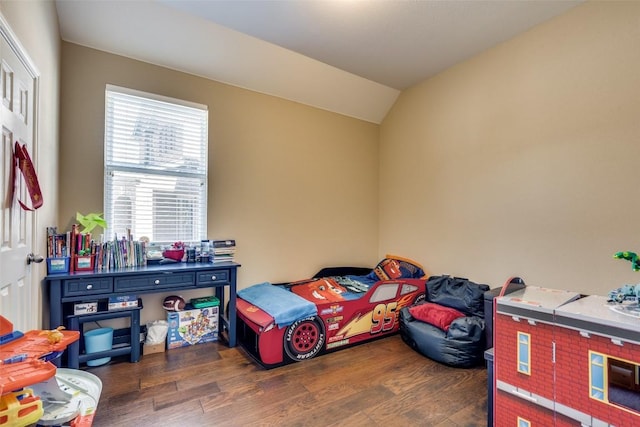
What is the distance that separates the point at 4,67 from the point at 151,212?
1.63m

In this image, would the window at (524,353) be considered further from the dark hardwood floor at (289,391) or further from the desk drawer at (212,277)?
the desk drawer at (212,277)

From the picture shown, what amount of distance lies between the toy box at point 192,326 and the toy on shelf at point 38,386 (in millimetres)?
1481

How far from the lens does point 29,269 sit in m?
1.89

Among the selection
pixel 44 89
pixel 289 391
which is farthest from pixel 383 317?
pixel 44 89

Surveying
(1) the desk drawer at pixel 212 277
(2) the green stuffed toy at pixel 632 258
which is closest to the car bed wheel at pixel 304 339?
(1) the desk drawer at pixel 212 277

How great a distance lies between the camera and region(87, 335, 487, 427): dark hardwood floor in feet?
6.13

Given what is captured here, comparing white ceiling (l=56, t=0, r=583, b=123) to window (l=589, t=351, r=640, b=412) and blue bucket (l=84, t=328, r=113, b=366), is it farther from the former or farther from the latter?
window (l=589, t=351, r=640, b=412)

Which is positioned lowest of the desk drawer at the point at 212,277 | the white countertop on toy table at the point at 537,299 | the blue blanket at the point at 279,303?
the blue blanket at the point at 279,303

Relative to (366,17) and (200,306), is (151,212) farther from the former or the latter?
(366,17)

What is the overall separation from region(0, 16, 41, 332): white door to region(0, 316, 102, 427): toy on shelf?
22.2 inches

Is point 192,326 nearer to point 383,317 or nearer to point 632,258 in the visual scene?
point 383,317

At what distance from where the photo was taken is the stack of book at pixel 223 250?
296cm

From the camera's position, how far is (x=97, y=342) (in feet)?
8.02

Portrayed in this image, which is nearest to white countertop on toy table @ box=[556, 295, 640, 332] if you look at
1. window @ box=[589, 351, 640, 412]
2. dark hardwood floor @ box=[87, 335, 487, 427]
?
window @ box=[589, 351, 640, 412]
